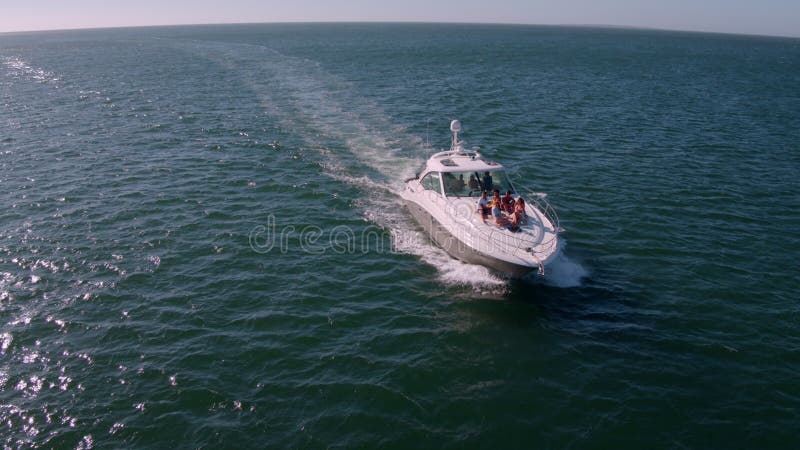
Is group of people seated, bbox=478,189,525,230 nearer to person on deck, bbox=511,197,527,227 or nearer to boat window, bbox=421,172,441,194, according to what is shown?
person on deck, bbox=511,197,527,227

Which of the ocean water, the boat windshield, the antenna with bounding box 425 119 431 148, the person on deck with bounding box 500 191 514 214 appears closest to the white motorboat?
the boat windshield

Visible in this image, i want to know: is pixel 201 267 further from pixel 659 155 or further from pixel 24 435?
pixel 659 155

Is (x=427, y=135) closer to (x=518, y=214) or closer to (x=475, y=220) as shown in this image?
(x=475, y=220)

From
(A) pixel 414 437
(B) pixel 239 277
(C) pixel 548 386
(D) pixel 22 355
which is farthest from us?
(B) pixel 239 277

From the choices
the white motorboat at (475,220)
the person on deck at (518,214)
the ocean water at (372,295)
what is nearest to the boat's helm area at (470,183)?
the white motorboat at (475,220)

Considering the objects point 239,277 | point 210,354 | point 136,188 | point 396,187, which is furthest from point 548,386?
point 136,188

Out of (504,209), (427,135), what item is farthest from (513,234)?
(427,135)
